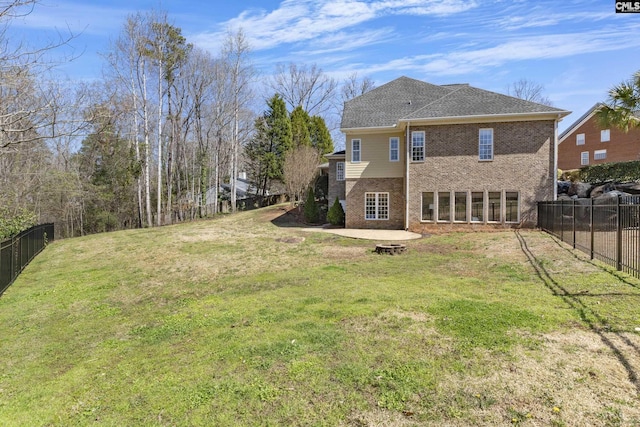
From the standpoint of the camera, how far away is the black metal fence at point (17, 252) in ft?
31.2

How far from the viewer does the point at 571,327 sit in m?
5.02

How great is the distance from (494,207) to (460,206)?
5.15 ft

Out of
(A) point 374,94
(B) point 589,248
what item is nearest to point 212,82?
(A) point 374,94

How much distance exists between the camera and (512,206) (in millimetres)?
17922

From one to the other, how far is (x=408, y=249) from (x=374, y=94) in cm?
1404

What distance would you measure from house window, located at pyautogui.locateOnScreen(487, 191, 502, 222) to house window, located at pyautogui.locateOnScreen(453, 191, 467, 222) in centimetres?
111

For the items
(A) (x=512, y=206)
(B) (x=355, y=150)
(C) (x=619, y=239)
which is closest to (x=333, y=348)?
(C) (x=619, y=239)

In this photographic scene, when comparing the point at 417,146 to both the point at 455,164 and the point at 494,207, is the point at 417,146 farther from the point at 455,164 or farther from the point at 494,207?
the point at 494,207

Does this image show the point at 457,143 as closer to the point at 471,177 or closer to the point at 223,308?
the point at 471,177

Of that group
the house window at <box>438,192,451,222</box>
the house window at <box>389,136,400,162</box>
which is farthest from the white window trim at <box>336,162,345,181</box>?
the house window at <box>438,192,451,222</box>

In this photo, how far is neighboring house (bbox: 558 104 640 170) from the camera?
96.8ft

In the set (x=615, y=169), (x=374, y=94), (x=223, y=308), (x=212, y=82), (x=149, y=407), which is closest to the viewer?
(x=149, y=407)

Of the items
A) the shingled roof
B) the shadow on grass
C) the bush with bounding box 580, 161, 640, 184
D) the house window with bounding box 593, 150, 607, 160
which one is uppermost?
the shingled roof

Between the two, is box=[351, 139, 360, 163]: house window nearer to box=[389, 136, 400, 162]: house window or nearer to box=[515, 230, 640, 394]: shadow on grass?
box=[389, 136, 400, 162]: house window
